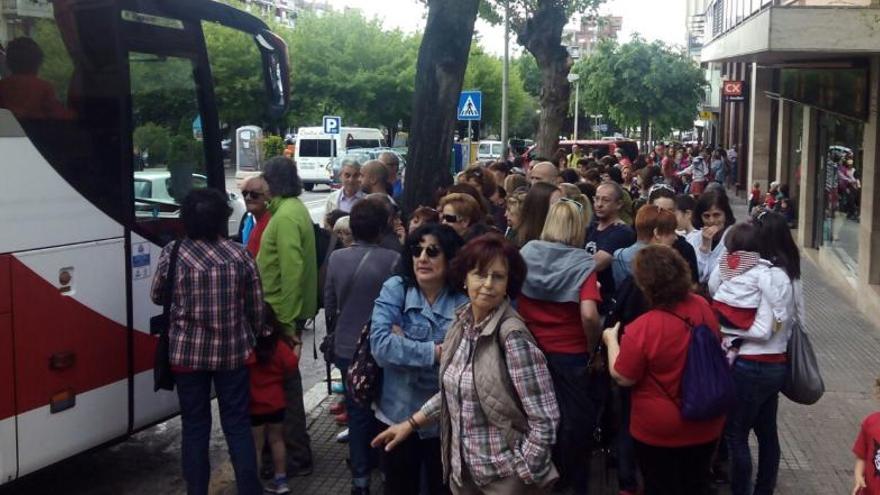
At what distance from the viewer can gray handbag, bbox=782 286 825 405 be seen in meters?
5.23

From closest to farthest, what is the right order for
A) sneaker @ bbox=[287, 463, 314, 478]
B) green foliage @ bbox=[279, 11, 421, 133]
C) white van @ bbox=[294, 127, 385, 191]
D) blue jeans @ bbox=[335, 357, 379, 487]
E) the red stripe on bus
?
the red stripe on bus < blue jeans @ bbox=[335, 357, 379, 487] < sneaker @ bbox=[287, 463, 314, 478] < white van @ bbox=[294, 127, 385, 191] < green foliage @ bbox=[279, 11, 421, 133]

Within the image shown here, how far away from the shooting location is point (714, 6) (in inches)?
1287

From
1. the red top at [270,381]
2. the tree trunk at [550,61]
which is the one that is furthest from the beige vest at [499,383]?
the tree trunk at [550,61]

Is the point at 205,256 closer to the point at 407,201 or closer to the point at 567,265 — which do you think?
the point at 567,265

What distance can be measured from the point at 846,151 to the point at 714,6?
1949cm

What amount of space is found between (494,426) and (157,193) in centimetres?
328

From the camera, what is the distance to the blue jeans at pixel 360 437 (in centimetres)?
554

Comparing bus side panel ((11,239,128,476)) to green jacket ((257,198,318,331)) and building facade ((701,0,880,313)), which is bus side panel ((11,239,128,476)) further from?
building facade ((701,0,880,313))

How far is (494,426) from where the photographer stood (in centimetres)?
372

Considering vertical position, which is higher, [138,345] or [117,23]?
[117,23]

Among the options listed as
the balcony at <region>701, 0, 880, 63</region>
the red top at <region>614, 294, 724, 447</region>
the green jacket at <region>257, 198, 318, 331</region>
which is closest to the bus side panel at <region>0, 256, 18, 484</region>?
the green jacket at <region>257, 198, 318, 331</region>

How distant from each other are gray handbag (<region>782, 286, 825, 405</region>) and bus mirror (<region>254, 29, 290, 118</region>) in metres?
3.71

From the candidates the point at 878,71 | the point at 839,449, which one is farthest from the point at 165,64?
the point at 878,71

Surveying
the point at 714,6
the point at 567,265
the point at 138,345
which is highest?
the point at 714,6
